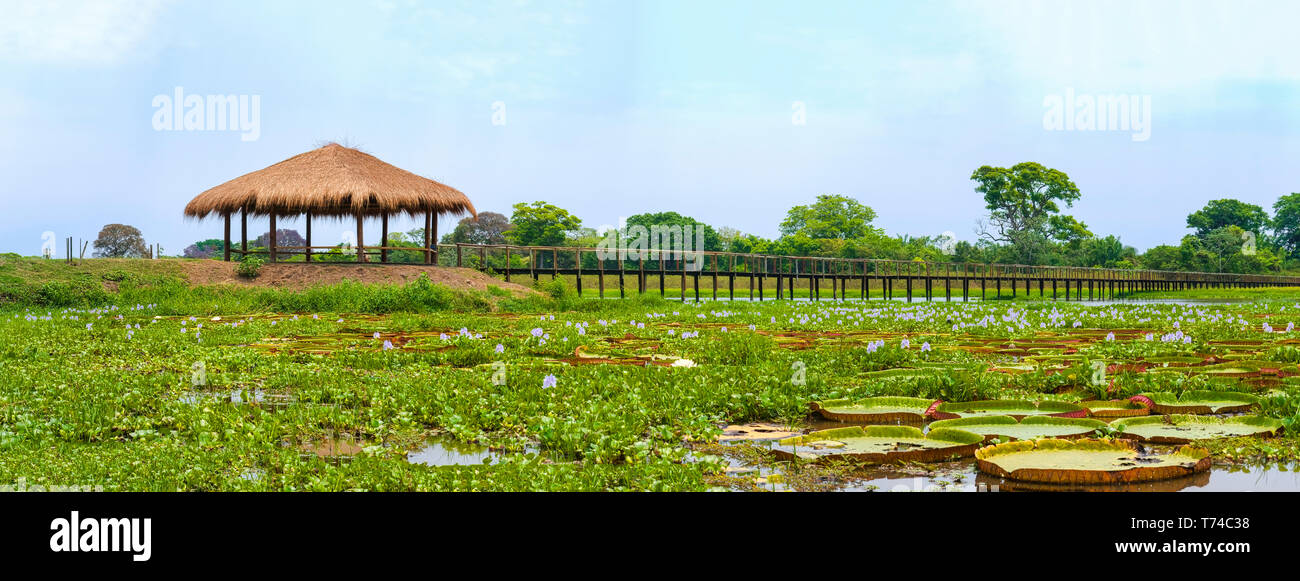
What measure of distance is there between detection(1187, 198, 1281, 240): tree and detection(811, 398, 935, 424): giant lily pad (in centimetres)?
9765

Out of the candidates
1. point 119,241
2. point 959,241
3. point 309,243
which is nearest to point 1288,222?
point 959,241

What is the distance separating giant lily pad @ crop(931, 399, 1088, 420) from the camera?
422 cm

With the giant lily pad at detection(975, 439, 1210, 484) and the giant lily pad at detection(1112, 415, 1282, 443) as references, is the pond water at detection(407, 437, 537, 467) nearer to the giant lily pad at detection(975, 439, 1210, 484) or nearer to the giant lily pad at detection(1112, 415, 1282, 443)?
the giant lily pad at detection(975, 439, 1210, 484)

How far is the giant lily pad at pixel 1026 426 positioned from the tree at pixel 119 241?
57508 millimetres

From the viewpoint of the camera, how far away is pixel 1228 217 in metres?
86.9

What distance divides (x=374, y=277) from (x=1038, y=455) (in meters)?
19.1

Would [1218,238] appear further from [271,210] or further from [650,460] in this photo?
[650,460]

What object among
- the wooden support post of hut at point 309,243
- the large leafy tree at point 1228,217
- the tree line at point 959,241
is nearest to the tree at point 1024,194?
the tree line at point 959,241

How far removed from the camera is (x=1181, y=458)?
328 centimetres

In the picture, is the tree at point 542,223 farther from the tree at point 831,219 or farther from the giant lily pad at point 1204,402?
the giant lily pad at point 1204,402

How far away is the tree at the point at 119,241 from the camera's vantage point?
53406 mm
